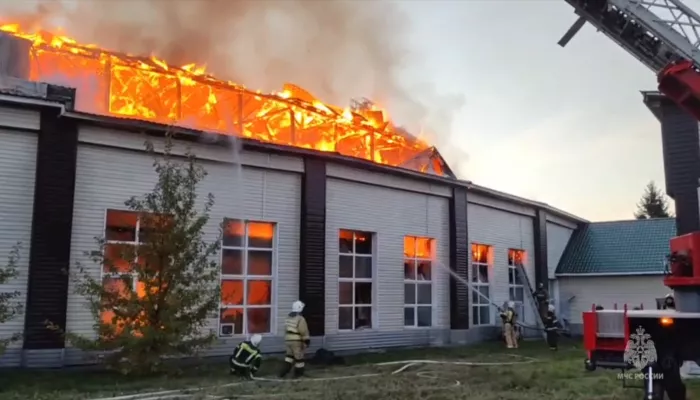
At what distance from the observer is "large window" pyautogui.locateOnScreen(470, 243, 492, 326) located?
23.4 metres

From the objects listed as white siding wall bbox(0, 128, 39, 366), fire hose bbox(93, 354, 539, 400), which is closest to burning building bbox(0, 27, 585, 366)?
white siding wall bbox(0, 128, 39, 366)

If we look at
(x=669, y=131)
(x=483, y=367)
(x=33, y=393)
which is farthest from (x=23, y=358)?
(x=669, y=131)

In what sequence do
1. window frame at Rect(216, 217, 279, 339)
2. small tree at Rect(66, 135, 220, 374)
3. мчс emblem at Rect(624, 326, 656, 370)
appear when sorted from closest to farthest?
мчс emblem at Rect(624, 326, 656, 370) < small tree at Rect(66, 135, 220, 374) < window frame at Rect(216, 217, 279, 339)

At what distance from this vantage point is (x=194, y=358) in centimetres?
1459

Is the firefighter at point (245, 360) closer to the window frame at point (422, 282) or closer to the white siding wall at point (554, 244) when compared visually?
the window frame at point (422, 282)

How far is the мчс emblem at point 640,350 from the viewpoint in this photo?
8.55 m

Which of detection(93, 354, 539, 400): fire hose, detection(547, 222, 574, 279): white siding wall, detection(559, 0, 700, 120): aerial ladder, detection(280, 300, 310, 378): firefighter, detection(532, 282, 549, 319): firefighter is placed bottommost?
detection(93, 354, 539, 400): fire hose

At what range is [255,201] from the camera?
16.5 m

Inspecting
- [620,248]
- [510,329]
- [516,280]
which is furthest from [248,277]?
[620,248]

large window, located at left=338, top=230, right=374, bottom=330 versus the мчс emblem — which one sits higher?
large window, located at left=338, top=230, right=374, bottom=330

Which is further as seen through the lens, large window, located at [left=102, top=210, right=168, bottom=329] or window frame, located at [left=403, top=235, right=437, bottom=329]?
window frame, located at [left=403, top=235, right=437, bottom=329]

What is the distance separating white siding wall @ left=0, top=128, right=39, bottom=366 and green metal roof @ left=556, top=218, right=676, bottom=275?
22068mm

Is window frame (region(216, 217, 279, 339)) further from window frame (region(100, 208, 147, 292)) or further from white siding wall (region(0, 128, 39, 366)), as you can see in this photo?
white siding wall (region(0, 128, 39, 366))

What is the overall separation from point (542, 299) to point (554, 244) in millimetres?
3784
